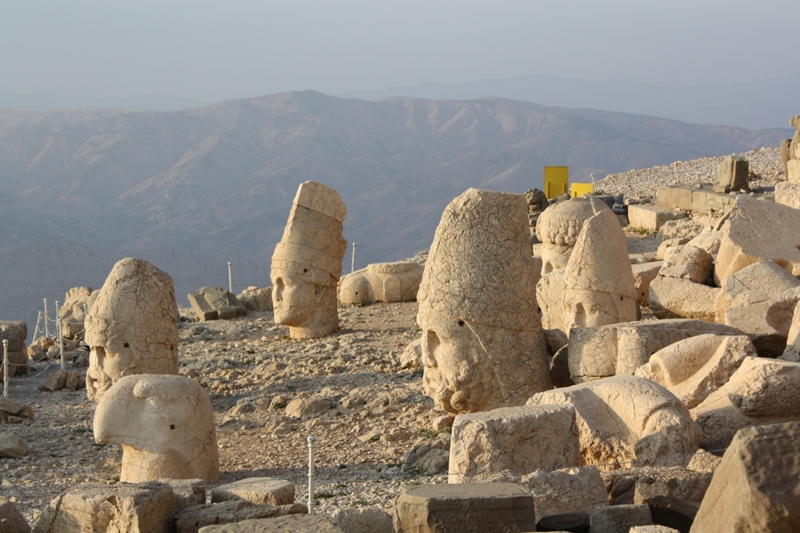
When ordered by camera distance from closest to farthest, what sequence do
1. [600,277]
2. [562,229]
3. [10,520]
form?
[10,520] < [600,277] < [562,229]

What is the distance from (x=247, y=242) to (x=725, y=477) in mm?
90715

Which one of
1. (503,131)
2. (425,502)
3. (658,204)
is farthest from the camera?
(503,131)

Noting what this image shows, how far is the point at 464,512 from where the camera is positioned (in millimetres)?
4770

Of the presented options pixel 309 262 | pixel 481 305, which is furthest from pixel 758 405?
pixel 309 262

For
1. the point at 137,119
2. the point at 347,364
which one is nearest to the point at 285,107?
the point at 137,119

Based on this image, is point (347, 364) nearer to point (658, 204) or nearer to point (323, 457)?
point (323, 457)

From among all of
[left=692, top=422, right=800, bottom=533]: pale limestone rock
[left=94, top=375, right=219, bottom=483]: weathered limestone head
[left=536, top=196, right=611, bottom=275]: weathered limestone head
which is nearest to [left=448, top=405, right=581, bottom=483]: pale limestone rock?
[left=692, top=422, right=800, bottom=533]: pale limestone rock

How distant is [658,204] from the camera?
71.5 feet

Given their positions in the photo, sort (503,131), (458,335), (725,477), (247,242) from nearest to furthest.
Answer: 1. (725,477)
2. (458,335)
3. (247,242)
4. (503,131)

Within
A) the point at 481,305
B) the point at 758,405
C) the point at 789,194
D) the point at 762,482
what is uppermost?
the point at 789,194

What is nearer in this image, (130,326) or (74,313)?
(130,326)

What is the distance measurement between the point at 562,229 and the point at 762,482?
930 centimetres

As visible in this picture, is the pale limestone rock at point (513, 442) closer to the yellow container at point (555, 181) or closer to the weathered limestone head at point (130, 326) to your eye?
the weathered limestone head at point (130, 326)

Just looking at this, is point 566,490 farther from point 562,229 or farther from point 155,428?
point 562,229
